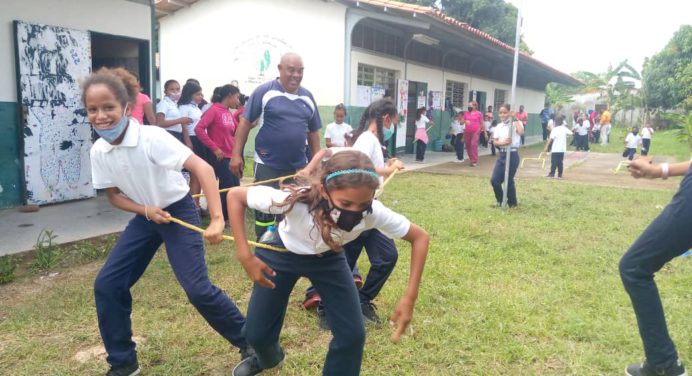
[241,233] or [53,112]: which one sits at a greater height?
[53,112]

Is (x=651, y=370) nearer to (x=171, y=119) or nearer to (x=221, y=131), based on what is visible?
(x=221, y=131)

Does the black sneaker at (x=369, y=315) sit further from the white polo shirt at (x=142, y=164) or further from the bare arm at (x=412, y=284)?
the white polo shirt at (x=142, y=164)

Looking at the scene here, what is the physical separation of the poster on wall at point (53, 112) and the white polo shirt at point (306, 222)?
5377 millimetres

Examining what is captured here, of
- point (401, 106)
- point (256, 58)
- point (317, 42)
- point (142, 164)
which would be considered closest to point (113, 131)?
point (142, 164)

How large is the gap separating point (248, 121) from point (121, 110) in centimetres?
178

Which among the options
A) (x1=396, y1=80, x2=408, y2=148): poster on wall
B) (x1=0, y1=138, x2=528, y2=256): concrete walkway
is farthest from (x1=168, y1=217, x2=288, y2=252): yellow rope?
(x1=396, y1=80, x2=408, y2=148): poster on wall

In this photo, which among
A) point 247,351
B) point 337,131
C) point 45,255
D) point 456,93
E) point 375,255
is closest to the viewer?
point 247,351

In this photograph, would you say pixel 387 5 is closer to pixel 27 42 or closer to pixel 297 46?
pixel 297 46

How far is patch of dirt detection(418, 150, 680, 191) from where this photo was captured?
11.4 metres

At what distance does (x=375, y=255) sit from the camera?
3.69 m

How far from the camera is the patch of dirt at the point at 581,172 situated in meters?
11.4

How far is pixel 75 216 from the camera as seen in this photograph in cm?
638

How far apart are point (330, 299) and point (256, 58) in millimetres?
10857

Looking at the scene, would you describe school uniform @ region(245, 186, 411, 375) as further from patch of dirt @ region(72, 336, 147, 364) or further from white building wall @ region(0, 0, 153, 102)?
white building wall @ region(0, 0, 153, 102)
